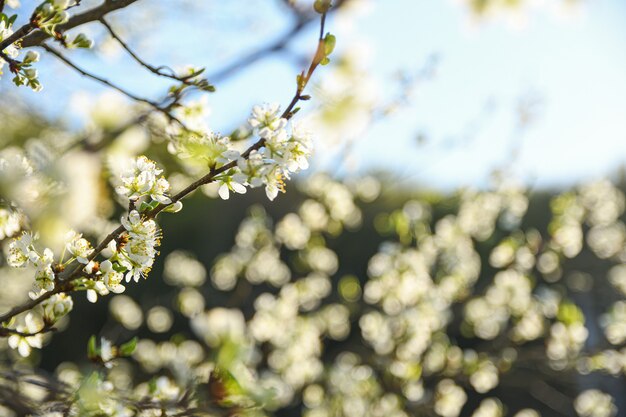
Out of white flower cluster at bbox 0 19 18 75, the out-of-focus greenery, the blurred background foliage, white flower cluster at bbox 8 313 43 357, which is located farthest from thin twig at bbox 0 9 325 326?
the out-of-focus greenery

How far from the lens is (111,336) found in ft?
14.3

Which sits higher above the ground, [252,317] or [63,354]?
[63,354]

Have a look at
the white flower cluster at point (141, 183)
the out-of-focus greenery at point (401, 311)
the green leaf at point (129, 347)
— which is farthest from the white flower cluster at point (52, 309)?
the out-of-focus greenery at point (401, 311)

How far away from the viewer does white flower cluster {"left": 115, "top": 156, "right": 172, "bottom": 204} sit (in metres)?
1.13

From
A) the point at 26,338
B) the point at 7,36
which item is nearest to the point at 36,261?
the point at 26,338

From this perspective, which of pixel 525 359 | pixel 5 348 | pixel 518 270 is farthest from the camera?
pixel 518 270

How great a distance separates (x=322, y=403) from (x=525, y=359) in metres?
1.37

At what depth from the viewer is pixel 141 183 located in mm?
1130

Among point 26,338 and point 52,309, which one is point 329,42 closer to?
point 52,309

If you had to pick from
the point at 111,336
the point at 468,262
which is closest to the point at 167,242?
the point at 111,336

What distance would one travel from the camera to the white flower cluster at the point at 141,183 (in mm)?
1126

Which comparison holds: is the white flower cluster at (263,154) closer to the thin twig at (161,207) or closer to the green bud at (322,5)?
the thin twig at (161,207)

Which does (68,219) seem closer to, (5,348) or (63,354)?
(5,348)

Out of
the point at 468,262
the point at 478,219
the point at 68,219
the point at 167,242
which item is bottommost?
the point at 68,219
